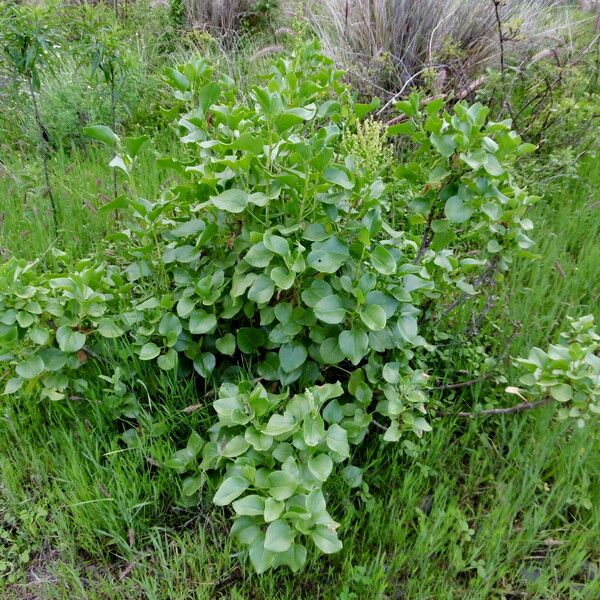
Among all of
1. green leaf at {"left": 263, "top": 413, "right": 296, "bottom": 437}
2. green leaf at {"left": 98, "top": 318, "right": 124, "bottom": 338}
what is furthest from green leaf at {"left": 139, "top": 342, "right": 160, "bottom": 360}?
green leaf at {"left": 263, "top": 413, "right": 296, "bottom": 437}

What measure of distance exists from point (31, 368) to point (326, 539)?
1030mm

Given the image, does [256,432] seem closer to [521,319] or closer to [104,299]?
[104,299]

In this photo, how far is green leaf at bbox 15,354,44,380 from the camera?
1.79 metres

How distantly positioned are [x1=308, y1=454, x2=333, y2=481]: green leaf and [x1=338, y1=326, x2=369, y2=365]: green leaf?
28 cm

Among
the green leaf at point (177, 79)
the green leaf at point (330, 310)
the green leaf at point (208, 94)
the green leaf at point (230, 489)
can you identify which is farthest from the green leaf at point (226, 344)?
the green leaf at point (177, 79)

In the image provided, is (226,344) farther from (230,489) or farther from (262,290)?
(230,489)

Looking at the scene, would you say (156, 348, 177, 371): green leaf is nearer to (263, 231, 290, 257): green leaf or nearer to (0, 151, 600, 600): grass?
(0, 151, 600, 600): grass

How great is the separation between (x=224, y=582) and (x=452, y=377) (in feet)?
3.48

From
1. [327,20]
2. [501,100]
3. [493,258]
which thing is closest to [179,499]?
[493,258]

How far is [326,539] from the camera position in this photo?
4.58 ft

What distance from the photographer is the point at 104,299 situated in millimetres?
1839

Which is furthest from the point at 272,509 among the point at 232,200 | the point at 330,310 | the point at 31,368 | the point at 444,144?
the point at 444,144

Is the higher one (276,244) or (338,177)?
(338,177)

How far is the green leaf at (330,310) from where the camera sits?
1.60 metres
